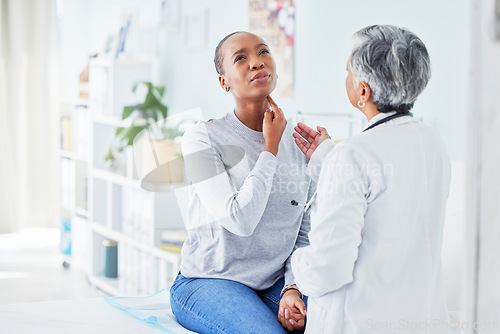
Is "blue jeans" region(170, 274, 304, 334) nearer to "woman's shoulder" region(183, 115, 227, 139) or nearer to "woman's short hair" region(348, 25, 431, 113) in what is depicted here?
"woman's shoulder" region(183, 115, 227, 139)

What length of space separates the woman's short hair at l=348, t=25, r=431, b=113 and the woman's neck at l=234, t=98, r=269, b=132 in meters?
0.46

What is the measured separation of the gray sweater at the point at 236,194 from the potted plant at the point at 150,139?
1475mm

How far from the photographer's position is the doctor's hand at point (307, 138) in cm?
139

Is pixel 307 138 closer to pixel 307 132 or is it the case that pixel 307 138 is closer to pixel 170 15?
pixel 307 132

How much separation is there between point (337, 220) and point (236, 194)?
1.33ft

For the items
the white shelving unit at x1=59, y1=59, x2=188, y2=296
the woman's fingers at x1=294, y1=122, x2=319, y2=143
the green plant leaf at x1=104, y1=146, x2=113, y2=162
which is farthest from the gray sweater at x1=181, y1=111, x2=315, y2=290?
the green plant leaf at x1=104, y1=146, x2=113, y2=162

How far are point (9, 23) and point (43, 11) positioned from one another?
0.91ft

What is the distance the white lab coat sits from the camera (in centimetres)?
103

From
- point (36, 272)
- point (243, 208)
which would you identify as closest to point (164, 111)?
point (36, 272)

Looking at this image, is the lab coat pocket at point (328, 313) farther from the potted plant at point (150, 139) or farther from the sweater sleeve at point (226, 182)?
the potted plant at point (150, 139)

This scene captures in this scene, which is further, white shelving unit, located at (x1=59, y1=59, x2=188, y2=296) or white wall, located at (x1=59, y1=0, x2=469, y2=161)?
white shelving unit, located at (x1=59, y1=59, x2=188, y2=296)

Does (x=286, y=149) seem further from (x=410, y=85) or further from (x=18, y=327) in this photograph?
(x=18, y=327)

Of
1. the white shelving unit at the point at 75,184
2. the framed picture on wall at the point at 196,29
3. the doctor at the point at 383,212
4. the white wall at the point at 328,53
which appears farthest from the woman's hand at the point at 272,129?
the white shelving unit at the point at 75,184

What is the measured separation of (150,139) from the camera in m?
3.01
